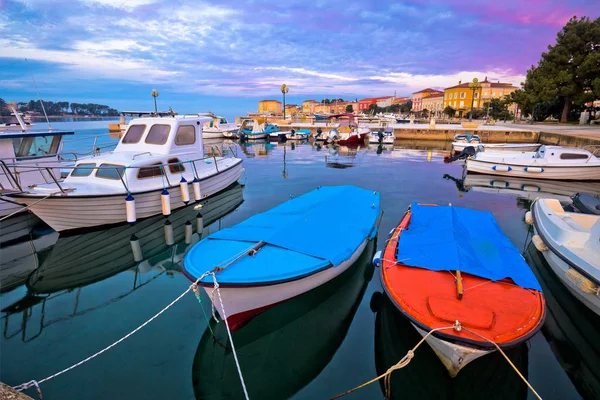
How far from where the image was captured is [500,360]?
477 cm

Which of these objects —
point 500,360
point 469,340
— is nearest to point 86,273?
point 469,340

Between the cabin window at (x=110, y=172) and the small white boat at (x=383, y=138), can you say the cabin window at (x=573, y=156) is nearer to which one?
the small white boat at (x=383, y=138)

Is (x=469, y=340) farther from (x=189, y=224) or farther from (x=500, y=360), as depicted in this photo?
(x=189, y=224)

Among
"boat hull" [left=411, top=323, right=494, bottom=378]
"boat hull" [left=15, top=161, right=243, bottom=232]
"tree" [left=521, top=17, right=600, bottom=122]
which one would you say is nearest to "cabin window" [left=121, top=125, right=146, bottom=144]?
"boat hull" [left=15, top=161, right=243, bottom=232]

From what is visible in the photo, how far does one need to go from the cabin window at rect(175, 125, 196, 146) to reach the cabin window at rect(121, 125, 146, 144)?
1.41 meters

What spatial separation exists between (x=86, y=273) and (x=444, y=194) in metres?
14.2

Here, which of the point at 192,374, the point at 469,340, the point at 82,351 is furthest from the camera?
the point at 82,351

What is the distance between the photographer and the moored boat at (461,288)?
4.01 meters

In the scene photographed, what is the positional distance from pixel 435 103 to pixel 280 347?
127400 millimetres

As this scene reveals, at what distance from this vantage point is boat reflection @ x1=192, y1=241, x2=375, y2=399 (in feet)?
14.4

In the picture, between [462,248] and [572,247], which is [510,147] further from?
[462,248]

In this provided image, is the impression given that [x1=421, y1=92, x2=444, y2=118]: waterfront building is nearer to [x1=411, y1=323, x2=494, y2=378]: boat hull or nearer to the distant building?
the distant building

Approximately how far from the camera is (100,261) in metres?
8.12

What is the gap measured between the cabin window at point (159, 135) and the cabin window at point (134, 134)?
0.42 m
